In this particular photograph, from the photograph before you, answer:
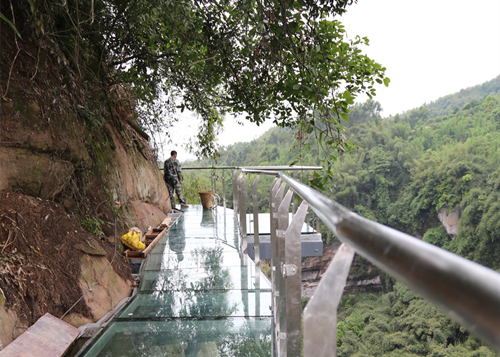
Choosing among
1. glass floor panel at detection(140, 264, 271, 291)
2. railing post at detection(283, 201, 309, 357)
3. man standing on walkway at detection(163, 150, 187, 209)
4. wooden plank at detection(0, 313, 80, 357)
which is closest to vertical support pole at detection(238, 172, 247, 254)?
glass floor panel at detection(140, 264, 271, 291)

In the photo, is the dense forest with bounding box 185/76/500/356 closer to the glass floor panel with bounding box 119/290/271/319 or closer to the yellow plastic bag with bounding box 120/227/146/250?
the yellow plastic bag with bounding box 120/227/146/250

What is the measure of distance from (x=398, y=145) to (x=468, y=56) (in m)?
31.4

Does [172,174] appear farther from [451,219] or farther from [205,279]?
[451,219]

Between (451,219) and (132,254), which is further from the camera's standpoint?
(451,219)

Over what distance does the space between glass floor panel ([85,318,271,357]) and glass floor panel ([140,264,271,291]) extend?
61 cm

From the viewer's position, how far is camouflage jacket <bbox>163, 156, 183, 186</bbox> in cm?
827

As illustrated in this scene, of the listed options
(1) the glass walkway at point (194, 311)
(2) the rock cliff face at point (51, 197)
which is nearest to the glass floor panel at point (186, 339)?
(1) the glass walkway at point (194, 311)

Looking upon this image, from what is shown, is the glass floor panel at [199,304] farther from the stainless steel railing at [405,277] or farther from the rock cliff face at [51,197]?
the stainless steel railing at [405,277]

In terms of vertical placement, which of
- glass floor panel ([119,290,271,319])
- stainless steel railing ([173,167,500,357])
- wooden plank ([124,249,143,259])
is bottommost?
glass floor panel ([119,290,271,319])

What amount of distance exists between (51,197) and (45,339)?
1327 millimetres

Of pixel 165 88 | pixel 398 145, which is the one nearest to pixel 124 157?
pixel 165 88

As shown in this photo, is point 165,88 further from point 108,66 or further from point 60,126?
point 60,126

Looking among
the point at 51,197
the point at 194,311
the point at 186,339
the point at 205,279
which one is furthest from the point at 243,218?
the point at 186,339

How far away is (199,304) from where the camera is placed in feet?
8.21
